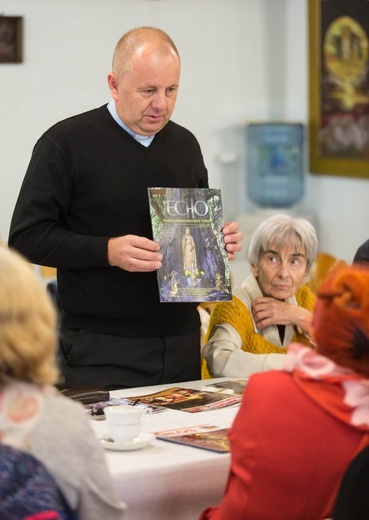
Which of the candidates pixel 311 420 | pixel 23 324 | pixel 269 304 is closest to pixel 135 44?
pixel 269 304

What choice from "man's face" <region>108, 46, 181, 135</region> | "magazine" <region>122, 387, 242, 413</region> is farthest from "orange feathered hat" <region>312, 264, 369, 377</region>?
"man's face" <region>108, 46, 181, 135</region>

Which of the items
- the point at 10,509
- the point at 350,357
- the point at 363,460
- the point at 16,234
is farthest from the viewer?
the point at 16,234

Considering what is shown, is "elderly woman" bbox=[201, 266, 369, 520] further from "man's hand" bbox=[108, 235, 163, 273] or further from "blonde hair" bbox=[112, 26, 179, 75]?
"blonde hair" bbox=[112, 26, 179, 75]

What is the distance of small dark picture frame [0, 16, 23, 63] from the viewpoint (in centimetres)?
693

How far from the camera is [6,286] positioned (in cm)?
155

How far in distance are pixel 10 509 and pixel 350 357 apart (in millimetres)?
712

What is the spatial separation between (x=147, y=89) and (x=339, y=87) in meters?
4.42

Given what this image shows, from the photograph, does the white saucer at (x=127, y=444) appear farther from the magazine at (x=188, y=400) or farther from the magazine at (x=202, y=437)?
the magazine at (x=188, y=400)

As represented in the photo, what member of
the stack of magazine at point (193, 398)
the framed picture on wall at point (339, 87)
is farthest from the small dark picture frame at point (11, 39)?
the stack of magazine at point (193, 398)

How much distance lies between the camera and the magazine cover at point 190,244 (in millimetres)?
3045

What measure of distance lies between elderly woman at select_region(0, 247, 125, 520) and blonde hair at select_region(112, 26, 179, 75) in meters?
1.55

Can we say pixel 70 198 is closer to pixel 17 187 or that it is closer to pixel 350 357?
pixel 350 357

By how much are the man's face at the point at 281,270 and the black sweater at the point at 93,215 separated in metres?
0.36

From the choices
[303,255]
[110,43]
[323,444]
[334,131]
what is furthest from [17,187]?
[323,444]
